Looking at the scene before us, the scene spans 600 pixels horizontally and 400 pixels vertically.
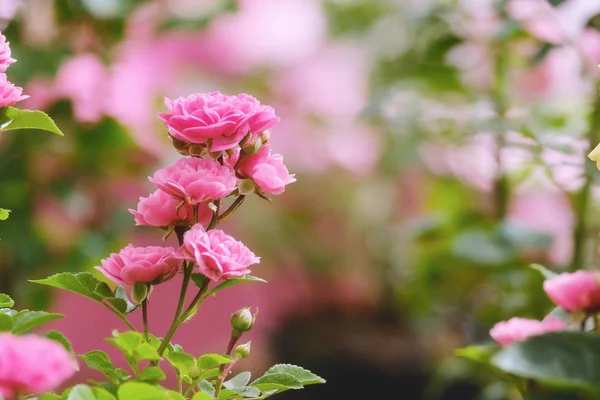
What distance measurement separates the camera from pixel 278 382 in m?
0.38

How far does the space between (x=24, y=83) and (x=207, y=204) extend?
24.1 inches

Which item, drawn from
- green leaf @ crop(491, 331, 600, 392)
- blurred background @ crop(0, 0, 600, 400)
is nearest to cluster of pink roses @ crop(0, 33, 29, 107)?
green leaf @ crop(491, 331, 600, 392)

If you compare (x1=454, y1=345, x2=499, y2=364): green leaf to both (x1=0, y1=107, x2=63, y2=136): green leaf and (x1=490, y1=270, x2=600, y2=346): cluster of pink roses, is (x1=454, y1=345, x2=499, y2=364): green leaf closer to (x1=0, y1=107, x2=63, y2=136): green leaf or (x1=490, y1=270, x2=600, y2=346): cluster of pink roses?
(x1=490, y1=270, x2=600, y2=346): cluster of pink roses

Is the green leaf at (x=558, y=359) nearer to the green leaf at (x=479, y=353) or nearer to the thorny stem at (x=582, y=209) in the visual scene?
the green leaf at (x=479, y=353)

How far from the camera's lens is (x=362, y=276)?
151 cm

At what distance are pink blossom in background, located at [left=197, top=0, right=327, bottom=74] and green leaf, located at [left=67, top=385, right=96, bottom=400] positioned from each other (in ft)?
3.43

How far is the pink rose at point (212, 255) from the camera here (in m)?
0.34

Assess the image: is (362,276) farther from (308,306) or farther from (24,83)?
(24,83)

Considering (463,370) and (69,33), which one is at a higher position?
(69,33)

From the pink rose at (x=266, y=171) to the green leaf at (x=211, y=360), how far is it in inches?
3.4

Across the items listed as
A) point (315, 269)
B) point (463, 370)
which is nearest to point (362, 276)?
point (315, 269)

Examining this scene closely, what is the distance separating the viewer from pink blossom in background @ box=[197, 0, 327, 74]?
4.34ft

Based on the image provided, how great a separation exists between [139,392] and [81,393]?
3 cm

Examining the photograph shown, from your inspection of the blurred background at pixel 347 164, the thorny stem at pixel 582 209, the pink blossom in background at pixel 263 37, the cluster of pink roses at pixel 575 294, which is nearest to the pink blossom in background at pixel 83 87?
the blurred background at pixel 347 164
